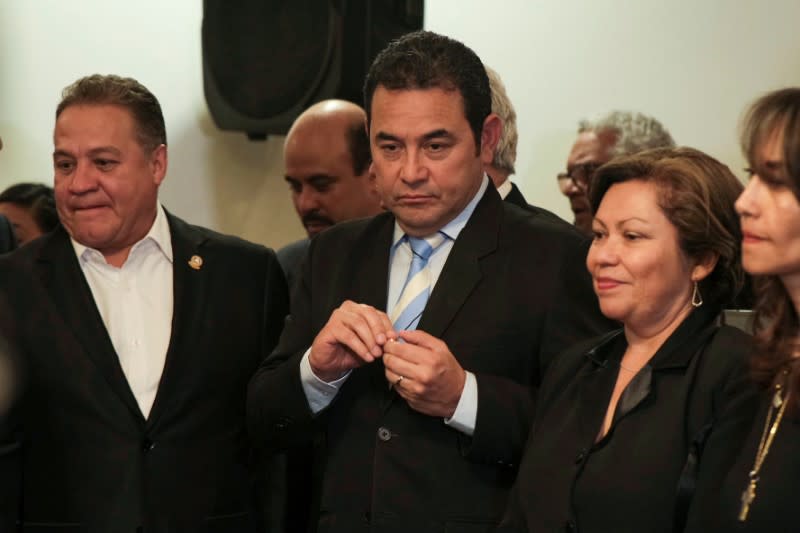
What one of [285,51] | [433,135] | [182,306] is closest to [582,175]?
[285,51]

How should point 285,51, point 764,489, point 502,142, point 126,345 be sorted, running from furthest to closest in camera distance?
point 285,51 → point 502,142 → point 126,345 → point 764,489

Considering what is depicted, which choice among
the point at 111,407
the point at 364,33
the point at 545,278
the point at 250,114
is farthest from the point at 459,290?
the point at 250,114

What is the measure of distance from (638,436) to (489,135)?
74 cm

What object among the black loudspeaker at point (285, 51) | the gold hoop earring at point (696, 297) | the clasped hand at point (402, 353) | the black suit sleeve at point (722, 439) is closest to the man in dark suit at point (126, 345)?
the clasped hand at point (402, 353)

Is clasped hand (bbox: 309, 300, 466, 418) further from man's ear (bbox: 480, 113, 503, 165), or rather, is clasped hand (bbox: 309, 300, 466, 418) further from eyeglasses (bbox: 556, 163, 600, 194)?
eyeglasses (bbox: 556, 163, 600, 194)

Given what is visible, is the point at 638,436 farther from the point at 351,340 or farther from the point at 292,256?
the point at 292,256

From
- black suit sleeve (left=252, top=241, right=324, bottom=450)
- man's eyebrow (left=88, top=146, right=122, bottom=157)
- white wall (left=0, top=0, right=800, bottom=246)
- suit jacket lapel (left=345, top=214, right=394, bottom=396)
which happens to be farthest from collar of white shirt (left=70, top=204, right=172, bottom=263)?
white wall (left=0, top=0, right=800, bottom=246)

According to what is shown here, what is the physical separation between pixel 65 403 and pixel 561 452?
1091 millimetres

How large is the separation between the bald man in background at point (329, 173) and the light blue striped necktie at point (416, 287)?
1369mm

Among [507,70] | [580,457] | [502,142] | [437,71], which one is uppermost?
[507,70]

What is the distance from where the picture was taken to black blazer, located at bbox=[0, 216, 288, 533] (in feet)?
9.36

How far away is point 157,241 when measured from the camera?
10.0 ft

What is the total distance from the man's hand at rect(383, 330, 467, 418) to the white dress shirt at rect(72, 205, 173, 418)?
2.34 ft

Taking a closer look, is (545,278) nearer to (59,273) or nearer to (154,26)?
(59,273)
